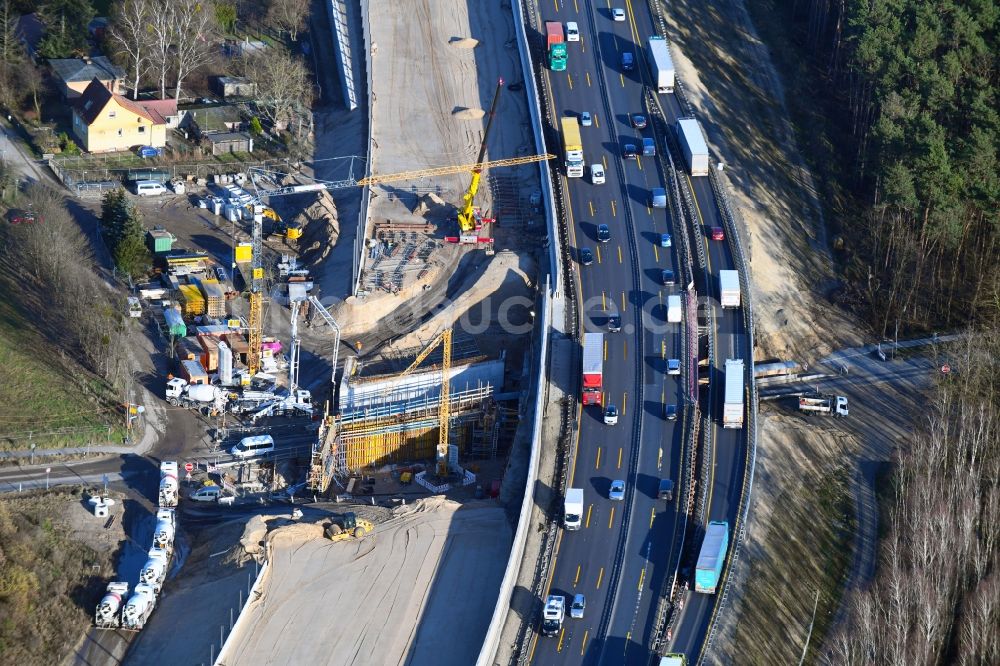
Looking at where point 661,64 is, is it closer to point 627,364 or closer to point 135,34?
point 627,364

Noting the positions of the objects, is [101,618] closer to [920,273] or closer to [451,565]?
[451,565]

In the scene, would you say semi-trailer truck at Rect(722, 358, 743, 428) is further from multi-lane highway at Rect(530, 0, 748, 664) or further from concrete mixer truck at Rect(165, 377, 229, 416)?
concrete mixer truck at Rect(165, 377, 229, 416)

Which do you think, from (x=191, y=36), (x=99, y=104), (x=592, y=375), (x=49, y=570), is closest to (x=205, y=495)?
(x=49, y=570)

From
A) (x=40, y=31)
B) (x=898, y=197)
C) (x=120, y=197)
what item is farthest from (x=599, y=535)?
(x=40, y=31)

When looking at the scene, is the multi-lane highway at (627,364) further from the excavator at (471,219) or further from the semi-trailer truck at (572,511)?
the excavator at (471,219)

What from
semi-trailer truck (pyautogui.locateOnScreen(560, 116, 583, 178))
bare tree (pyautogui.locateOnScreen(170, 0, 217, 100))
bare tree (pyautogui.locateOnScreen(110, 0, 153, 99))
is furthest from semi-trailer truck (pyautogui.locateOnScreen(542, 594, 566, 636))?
bare tree (pyautogui.locateOnScreen(110, 0, 153, 99))

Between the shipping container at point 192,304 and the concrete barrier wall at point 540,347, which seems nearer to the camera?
the concrete barrier wall at point 540,347

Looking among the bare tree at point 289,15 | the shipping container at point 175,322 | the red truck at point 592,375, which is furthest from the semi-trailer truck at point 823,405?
the bare tree at point 289,15
